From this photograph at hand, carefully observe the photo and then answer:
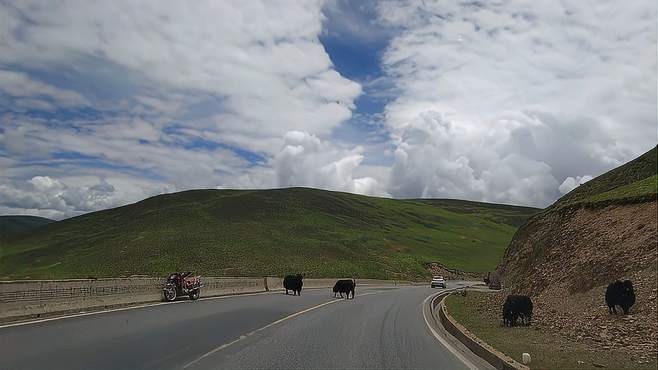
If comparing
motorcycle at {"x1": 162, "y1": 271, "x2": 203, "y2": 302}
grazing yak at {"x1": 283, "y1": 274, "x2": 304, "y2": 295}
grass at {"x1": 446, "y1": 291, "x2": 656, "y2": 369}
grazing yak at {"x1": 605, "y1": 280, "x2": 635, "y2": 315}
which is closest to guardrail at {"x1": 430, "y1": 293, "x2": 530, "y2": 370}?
grass at {"x1": 446, "y1": 291, "x2": 656, "y2": 369}

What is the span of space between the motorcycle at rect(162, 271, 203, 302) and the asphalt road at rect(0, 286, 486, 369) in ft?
25.6

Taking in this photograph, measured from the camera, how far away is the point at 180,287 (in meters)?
28.9

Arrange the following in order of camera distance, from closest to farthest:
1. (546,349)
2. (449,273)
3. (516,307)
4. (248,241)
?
(546,349) → (516,307) → (248,241) → (449,273)

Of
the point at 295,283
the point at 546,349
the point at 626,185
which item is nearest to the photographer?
the point at 546,349

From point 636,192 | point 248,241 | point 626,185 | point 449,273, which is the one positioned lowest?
point 449,273

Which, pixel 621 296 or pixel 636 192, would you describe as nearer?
pixel 621 296

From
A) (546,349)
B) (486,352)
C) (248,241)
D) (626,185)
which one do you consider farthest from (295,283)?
(248,241)

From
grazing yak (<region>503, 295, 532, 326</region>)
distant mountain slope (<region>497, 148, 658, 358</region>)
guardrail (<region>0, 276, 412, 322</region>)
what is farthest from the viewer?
grazing yak (<region>503, 295, 532, 326</region>)

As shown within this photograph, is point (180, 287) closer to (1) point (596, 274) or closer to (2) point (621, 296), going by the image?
(1) point (596, 274)

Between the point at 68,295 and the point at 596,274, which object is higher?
the point at 596,274

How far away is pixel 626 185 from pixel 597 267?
38.7 feet

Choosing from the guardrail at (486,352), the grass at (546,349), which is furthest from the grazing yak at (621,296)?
the guardrail at (486,352)

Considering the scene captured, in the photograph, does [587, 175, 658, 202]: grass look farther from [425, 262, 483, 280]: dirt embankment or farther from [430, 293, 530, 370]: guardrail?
[425, 262, 483, 280]: dirt embankment

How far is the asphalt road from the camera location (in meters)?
10.7
